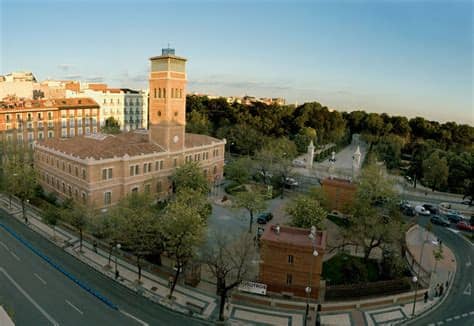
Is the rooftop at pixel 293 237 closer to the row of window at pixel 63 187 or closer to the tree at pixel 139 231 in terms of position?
the tree at pixel 139 231

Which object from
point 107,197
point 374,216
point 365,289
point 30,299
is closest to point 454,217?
point 374,216

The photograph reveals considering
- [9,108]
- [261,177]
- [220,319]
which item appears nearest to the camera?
[220,319]

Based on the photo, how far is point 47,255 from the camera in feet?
116

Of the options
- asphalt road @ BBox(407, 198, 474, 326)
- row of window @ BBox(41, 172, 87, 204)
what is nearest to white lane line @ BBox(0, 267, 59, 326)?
row of window @ BBox(41, 172, 87, 204)

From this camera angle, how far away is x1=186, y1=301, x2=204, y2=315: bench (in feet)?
90.2

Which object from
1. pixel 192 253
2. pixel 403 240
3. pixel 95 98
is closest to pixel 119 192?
pixel 192 253

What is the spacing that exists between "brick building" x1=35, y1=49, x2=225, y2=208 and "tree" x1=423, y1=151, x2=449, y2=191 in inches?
1764

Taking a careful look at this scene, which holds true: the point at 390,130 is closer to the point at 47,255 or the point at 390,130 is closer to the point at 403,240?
the point at 403,240

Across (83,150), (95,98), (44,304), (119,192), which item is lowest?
(44,304)

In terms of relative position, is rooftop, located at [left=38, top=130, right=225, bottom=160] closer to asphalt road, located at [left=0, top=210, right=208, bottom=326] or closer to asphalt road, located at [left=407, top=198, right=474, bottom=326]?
asphalt road, located at [left=0, top=210, right=208, bottom=326]

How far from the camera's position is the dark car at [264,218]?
4581 centimetres

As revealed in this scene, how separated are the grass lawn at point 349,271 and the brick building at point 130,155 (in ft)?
88.4

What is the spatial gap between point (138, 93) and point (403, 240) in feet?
299

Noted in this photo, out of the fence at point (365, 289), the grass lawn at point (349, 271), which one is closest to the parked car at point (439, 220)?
the grass lawn at point (349, 271)
